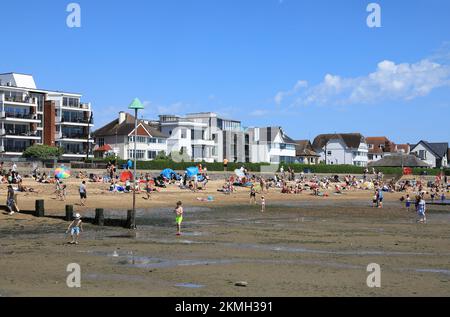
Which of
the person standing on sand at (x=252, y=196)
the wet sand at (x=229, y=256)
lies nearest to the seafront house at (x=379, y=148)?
the person standing on sand at (x=252, y=196)

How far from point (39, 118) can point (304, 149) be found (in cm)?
5692

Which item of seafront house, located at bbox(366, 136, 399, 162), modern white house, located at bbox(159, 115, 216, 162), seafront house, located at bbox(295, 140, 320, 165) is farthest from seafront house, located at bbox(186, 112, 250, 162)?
seafront house, located at bbox(366, 136, 399, 162)

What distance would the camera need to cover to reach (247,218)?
32812 millimetres

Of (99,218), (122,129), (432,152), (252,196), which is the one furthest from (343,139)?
(99,218)

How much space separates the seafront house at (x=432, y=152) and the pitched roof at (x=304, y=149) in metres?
27.5

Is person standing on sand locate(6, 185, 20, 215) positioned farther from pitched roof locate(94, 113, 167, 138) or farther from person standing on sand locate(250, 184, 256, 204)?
pitched roof locate(94, 113, 167, 138)

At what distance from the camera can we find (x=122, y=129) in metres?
84.8

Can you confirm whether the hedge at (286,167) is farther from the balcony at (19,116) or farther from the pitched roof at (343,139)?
the pitched roof at (343,139)

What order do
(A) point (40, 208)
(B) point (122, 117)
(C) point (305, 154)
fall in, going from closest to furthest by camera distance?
(A) point (40, 208), (B) point (122, 117), (C) point (305, 154)

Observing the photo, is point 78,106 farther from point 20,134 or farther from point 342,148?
point 342,148
